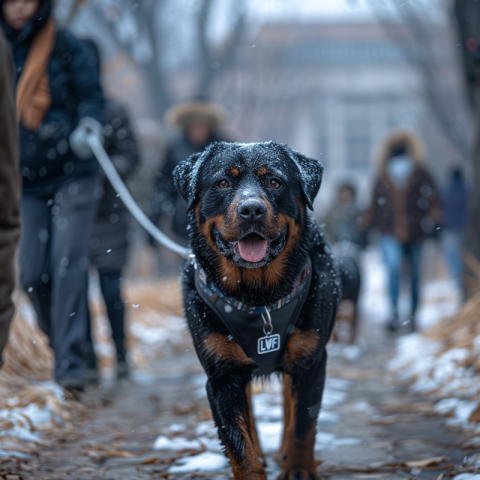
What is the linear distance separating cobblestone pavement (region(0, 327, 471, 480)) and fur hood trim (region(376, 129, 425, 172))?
3.66m

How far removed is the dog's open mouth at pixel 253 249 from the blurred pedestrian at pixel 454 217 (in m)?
7.56

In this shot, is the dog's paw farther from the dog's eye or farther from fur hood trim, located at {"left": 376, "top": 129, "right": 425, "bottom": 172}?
fur hood trim, located at {"left": 376, "top": 129, "right": 425, "bottom": 172}

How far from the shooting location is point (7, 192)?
7.45ft

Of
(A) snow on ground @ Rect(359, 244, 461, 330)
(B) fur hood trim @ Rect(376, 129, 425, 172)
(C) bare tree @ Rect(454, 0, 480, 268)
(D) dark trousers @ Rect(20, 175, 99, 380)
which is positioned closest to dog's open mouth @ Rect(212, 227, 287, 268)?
(D) dark trousers @ Rect(20, 175, 99, 380)

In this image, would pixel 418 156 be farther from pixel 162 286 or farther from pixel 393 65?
pixel 393 65

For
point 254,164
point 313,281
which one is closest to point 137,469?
point 313,281

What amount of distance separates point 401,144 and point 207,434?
5.68 meters

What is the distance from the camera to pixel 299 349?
2.55 metres

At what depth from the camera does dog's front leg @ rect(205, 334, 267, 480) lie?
233 cm

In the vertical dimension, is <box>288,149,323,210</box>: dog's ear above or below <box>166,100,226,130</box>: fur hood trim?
below

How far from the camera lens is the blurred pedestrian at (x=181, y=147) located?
558 cm

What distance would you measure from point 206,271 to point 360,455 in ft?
3.84

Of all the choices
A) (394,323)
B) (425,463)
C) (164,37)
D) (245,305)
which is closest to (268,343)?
(245,305)

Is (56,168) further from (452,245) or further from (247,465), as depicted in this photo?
(452,245)
